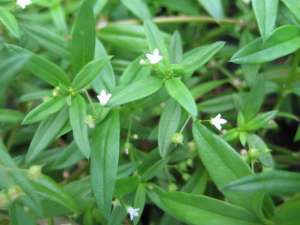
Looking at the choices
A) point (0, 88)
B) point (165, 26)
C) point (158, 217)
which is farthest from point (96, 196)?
point (165, 26)

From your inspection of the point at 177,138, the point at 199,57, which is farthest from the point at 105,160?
the point at 199,57

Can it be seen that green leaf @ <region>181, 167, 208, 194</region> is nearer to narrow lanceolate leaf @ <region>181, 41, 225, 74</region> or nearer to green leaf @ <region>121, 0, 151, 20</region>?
narrow lanceolate leaf @ <region>181, 41, 225, 74</region>

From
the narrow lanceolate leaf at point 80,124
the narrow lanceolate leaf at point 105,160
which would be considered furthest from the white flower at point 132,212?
the narrow lanceolate leaf at point 80,124

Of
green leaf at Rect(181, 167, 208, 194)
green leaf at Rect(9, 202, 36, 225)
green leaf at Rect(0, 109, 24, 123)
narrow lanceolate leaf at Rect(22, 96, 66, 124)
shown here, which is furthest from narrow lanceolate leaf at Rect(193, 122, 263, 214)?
green leaf at Rect(0, 109, 24, 123)

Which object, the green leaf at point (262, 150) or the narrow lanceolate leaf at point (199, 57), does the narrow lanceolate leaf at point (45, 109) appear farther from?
the green leaf at point (262, 150)

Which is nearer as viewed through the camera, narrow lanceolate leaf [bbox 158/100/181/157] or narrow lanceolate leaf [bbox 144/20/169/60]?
narrow lanceolate leaf [bbox 158/100/181/157]

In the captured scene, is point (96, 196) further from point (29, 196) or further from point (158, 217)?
point (158, 217)
